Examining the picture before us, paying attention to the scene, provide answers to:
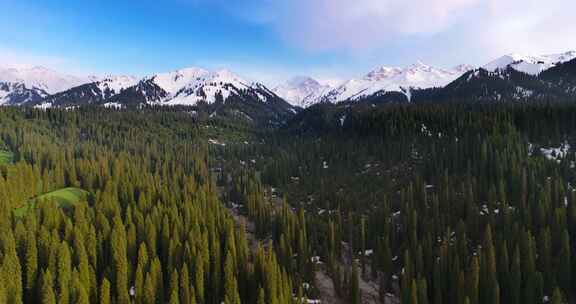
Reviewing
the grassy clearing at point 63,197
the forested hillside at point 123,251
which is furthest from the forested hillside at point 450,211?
the grassy clearing at point 63,197

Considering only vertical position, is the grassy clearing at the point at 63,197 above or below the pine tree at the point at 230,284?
above

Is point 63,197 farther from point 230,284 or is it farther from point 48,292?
point 230,284

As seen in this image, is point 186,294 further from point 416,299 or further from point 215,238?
point 416,299

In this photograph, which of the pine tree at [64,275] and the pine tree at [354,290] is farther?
the pine tree at [354,290]

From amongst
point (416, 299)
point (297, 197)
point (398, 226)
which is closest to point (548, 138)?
point (398, 226)

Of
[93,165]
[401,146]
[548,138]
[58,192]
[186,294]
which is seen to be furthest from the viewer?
[401,146]

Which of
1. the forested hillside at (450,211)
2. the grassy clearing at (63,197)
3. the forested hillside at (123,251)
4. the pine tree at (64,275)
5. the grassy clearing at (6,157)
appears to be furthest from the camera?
the grassy clearing at (6,157)

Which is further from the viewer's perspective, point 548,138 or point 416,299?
point 548,138

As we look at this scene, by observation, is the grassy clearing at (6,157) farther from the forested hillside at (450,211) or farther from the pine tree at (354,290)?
the pine tree at (354,290)
